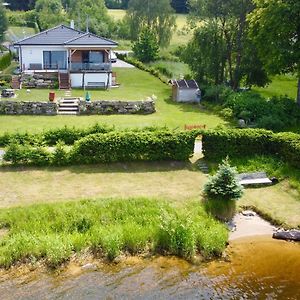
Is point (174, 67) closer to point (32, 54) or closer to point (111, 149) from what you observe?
point (32, 54)

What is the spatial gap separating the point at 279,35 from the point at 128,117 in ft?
38.6

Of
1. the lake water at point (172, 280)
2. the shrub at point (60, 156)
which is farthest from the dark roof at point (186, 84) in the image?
the lake water at point (172, 280)

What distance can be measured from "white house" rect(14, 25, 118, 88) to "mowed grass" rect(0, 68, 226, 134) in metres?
2.55

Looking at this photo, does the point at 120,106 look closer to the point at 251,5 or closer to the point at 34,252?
the point at 251,5

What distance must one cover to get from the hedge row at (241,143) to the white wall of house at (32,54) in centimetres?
2567

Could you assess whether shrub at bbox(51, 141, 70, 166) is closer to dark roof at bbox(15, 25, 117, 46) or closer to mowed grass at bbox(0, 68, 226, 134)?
mowed grass at bbox(0, 68, 226, 134)

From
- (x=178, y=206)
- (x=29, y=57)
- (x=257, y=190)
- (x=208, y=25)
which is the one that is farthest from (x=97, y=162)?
(x=29, y=57)

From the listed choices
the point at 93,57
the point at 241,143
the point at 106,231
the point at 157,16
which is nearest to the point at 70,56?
the point at 93,57

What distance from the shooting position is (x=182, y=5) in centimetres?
10338

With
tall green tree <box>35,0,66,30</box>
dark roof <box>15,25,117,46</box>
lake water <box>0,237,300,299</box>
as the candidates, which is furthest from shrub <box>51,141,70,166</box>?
tall green tree <box>35,0,66,30</box>

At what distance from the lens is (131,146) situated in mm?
24578

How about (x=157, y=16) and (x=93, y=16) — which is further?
(x=93, y=16)

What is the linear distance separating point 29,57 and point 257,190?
102ft

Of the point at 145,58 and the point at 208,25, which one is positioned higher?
the point at 208,25
